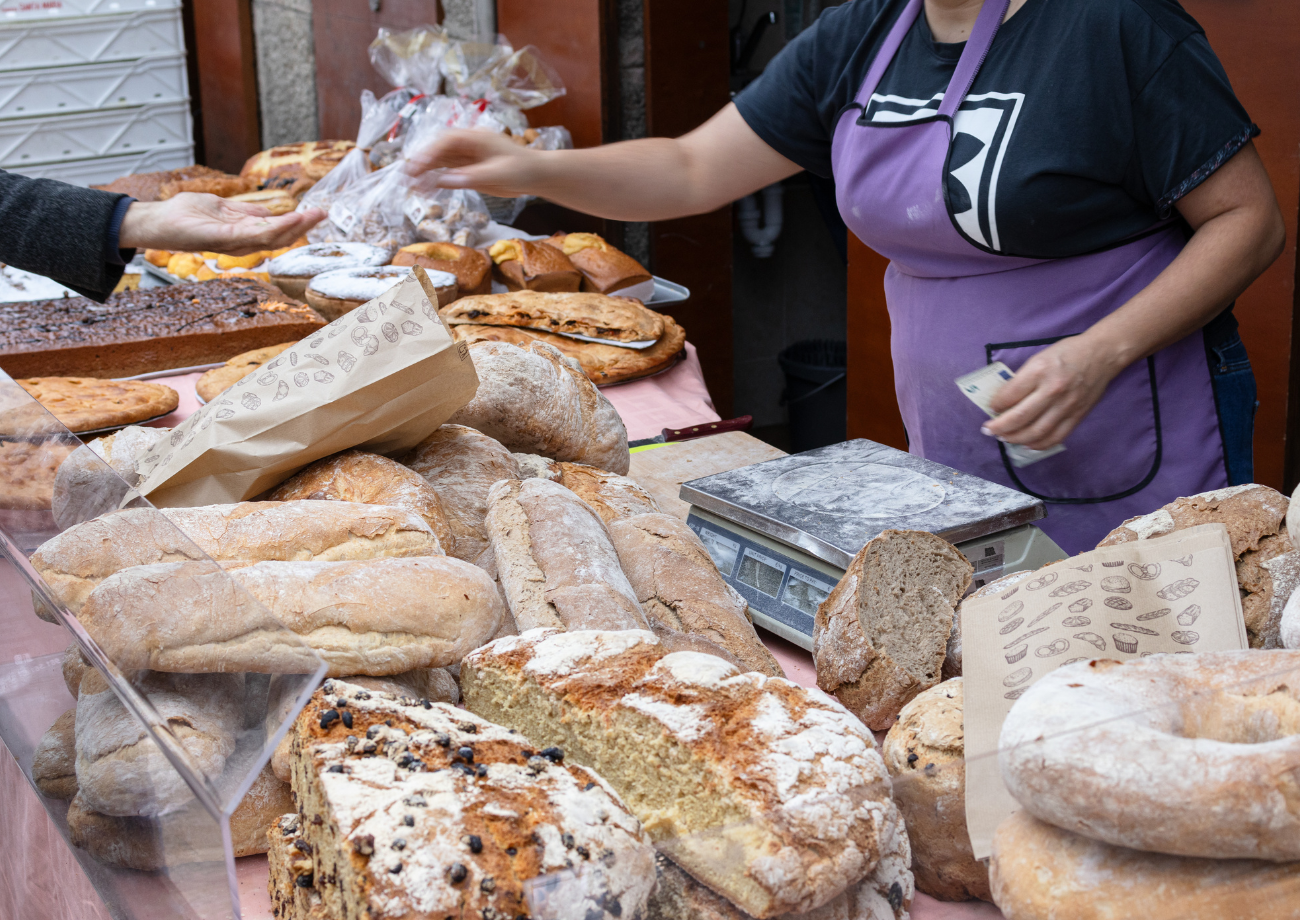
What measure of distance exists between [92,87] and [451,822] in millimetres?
6823

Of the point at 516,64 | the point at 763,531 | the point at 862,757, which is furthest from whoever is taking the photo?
the point at 516,64

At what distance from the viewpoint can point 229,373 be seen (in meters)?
2.91

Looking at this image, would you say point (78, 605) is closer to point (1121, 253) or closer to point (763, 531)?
point (763, 531)

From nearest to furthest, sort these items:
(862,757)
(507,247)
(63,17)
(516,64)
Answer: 1. (862,757)
2. (507,247)
3. (516,64)
4. (63,17)

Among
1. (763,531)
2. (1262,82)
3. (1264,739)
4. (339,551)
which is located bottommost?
(763,531)

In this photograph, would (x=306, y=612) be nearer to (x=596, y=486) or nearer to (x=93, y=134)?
(x=596, y=486)

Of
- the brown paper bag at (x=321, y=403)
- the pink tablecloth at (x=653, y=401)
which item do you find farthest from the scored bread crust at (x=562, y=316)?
the brown paper bag at (x=321, y=403)

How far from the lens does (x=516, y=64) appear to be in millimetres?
4871

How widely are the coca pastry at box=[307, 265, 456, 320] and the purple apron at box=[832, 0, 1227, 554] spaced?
162cm

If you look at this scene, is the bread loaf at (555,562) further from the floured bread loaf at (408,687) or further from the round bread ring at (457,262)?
the round bread ring at (457,262)

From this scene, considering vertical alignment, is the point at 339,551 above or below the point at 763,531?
above

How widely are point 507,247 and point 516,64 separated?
129 centimetres

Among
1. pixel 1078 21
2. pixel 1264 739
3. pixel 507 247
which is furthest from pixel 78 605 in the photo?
pixel 507 247

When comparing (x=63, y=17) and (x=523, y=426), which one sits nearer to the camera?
(x=523, y=426)
